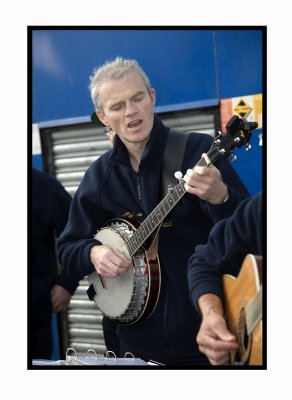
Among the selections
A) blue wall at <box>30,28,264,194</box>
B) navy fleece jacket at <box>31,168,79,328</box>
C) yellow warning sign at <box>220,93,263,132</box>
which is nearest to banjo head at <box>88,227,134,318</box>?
navy fleece jacket at <box>31,168,79,328</box>

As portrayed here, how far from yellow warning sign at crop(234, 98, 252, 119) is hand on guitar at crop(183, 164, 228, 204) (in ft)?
0.88

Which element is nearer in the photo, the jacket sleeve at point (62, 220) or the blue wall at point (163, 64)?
the blue wall at point (163, 64)

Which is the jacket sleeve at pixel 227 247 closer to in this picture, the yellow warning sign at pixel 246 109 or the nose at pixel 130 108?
the yellow warning sign at pixel 246 109

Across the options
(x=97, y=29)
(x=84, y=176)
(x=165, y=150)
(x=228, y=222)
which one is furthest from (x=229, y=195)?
(x=97, y=29)

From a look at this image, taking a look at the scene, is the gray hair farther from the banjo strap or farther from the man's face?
the banjo strap

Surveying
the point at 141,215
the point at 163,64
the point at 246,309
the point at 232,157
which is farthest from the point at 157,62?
the point at 246,309

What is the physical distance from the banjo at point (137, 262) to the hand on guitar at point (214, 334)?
0.23 m

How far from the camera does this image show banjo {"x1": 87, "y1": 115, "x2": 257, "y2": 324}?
10.2 ft

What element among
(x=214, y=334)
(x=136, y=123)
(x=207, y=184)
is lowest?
(x=214, y=334)

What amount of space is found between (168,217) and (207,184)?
24 centimetres

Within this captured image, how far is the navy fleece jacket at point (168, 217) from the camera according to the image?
10.5ft

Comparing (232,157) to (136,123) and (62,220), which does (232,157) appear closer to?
(136,123)

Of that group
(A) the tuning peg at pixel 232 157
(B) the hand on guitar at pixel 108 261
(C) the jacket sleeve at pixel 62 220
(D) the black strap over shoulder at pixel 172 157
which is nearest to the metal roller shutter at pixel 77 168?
(C) the jacket sleeve at pixel 62 220

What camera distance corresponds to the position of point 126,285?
3326 millimetres
